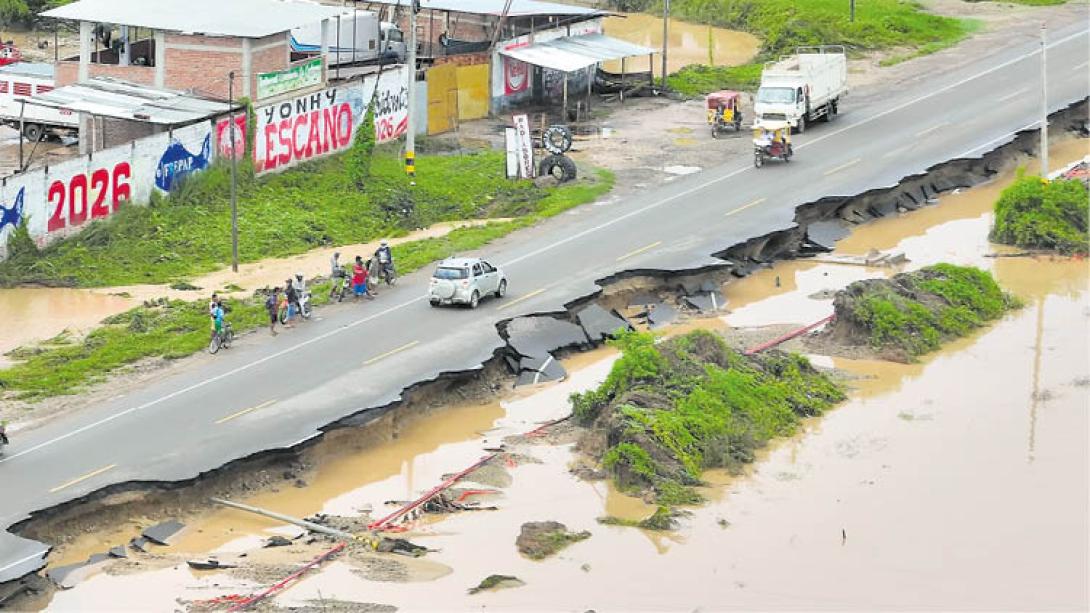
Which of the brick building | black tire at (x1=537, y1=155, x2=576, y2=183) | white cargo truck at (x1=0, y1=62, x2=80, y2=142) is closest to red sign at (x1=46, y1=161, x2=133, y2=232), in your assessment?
the brick building

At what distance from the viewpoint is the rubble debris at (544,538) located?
31188 millimetres

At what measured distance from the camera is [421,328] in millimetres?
42438

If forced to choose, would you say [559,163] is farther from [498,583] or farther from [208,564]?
[208,564]

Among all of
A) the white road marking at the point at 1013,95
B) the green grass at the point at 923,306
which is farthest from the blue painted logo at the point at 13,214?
the white road marking at the point at 1013,95

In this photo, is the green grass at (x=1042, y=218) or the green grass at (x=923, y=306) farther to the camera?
the green grass at (x=1042, y=218)

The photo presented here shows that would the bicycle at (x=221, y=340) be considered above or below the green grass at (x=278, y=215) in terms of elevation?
below

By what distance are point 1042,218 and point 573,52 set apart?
21691mm

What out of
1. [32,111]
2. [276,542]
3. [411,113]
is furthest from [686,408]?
[32,111]

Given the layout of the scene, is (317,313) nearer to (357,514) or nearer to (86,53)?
(357,514)

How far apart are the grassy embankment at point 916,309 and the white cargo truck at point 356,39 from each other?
86.4ft

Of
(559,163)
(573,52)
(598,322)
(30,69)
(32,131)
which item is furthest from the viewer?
(573,52)

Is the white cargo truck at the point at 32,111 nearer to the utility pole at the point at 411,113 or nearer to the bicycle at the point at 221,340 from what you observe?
the utility pole at the point at 411,113

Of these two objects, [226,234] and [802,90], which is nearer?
[226,234]

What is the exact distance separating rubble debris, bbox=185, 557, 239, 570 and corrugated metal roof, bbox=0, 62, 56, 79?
3568 cm
